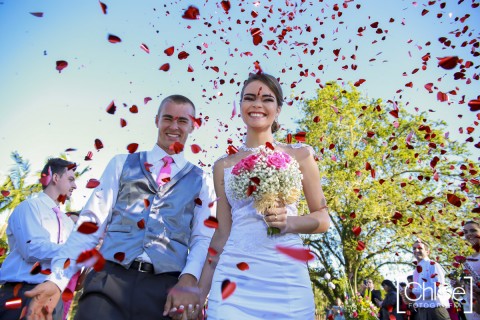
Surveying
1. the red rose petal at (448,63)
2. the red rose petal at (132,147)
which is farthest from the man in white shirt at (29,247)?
the red rose petal at (448,63)

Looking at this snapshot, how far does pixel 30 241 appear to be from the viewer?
4828 millimetres

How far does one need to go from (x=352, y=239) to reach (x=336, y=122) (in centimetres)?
734

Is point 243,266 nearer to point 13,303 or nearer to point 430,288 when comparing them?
point 13,303

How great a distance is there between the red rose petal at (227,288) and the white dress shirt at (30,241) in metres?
2.83

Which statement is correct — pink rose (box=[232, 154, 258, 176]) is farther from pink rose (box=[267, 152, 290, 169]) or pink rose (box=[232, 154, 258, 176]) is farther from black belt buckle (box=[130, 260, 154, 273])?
black belt buckle (box=[130, 260, 154, 273])

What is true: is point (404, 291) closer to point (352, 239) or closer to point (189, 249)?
point (189, 249)

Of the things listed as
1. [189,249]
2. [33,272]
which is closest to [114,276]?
[189,249]

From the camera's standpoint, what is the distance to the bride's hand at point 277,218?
291cm

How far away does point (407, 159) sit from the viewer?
2347cm

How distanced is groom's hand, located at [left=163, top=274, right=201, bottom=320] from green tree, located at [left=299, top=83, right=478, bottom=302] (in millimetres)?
19021

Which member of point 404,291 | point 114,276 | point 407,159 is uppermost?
point 407,159

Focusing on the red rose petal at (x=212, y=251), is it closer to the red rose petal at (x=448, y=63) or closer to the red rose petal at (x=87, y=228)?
the red rose petal at (x=87, y=228)

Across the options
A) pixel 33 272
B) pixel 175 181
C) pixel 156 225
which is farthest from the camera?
pixel 33 272

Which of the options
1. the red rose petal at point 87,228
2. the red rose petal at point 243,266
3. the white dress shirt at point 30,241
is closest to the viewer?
the red rose petal at point 243,266
